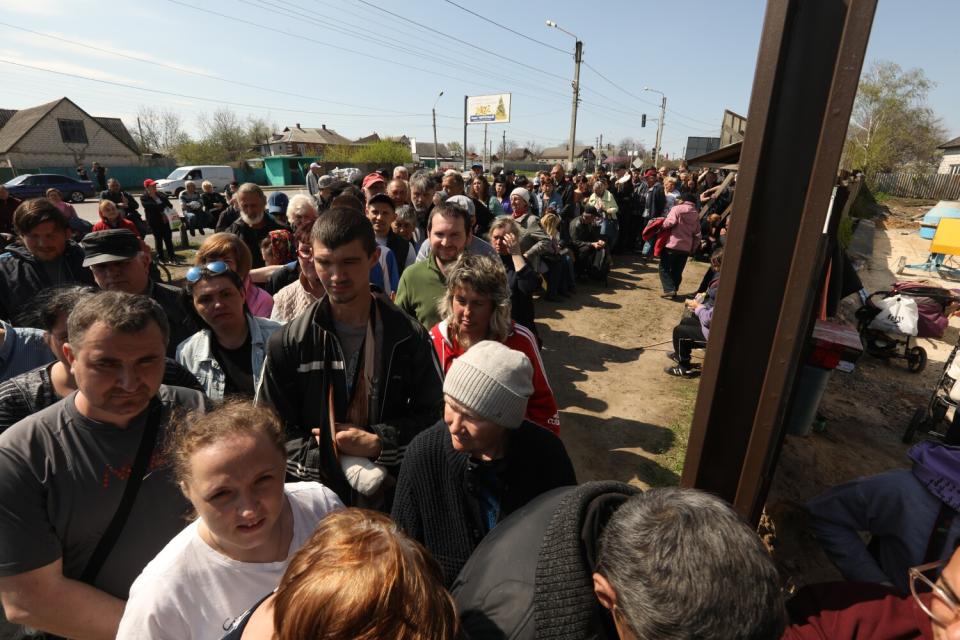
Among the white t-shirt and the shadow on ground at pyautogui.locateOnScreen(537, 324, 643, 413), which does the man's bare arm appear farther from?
the shadow on ground at pyautogui.locateOnScreen(537, 324, 643, 413)

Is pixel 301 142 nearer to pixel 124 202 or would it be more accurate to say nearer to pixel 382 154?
pixel 382 154

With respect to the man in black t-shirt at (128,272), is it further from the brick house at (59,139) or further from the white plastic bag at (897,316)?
the brick house at (59,139)

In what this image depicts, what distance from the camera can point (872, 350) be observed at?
6.22 meters

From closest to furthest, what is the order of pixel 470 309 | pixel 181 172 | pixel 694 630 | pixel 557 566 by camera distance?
1. pixel 694 630
2. pixel 557 566
3. pixel 470 309
4. pixel 181 172

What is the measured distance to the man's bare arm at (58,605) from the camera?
4.57 feet

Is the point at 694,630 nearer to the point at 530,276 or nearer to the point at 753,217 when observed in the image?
the point at 753,217

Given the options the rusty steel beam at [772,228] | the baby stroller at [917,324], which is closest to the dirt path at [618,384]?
the rusty steel beam at [772,228]

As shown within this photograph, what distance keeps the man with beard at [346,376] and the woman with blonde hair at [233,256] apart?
1.09 m

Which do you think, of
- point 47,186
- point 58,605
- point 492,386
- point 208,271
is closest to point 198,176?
point 47,186

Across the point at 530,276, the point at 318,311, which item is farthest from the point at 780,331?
the point at 530,276

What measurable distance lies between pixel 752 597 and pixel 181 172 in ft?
105

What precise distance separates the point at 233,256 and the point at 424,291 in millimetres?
1261

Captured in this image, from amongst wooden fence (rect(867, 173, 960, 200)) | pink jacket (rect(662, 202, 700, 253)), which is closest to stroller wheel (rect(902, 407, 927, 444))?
pink jacket (rect(662, 202, 700, 253))

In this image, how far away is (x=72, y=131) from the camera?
130 feet
